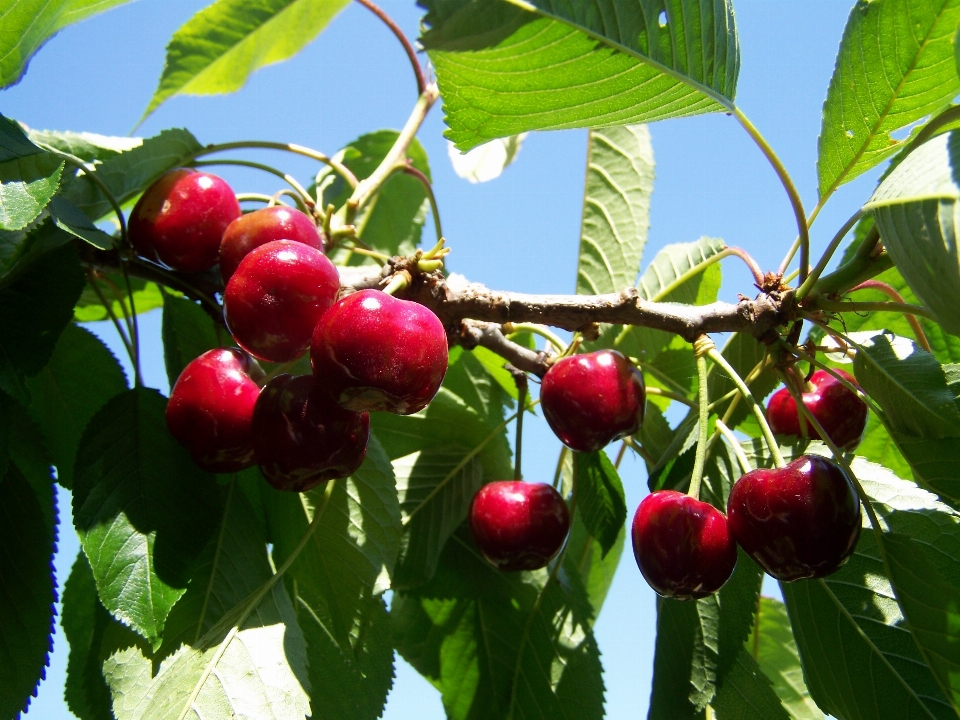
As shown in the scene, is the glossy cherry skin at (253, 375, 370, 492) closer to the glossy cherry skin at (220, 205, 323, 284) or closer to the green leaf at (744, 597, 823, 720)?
the glossy cherry skin at (220, 205, 323, 284)

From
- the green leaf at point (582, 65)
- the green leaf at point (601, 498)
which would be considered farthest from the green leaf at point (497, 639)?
the green leaf at point (582, 65)

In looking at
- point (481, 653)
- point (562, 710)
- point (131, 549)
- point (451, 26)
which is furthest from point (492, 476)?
point (451, 26)

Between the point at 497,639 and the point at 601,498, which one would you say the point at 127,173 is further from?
the point at 497,639

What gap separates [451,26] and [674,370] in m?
1.00

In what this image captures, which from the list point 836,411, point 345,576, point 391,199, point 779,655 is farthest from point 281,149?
point 779,655

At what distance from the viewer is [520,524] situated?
148cm

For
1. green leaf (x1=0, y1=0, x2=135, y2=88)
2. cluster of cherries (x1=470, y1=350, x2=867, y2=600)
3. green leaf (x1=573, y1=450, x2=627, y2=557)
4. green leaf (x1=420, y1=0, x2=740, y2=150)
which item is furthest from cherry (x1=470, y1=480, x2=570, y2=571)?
green leaf (x1=0, y1=0, x2=135, y2=88)

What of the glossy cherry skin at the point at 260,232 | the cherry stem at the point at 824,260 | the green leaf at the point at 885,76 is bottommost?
the glossy cherry skin at the point at 260,232

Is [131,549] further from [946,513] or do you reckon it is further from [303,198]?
[946,513]

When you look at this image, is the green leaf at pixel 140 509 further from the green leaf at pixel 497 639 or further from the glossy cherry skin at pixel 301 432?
the green leaf at pixel 497 639

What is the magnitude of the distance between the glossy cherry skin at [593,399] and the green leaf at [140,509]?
58 centimetres

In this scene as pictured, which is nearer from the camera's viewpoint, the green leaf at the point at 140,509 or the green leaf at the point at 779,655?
the green leaf at the point at 140,509

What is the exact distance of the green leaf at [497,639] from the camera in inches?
66.7

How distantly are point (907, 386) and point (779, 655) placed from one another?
3.27ft
